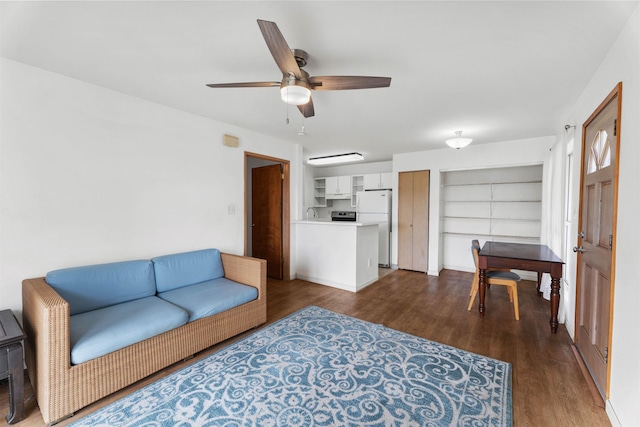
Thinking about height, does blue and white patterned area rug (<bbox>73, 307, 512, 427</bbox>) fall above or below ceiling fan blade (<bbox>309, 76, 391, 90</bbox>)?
below

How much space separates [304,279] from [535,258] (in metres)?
3.19

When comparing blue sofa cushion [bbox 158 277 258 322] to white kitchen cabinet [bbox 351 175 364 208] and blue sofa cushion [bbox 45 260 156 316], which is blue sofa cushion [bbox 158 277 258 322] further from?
white kitchen cabinet [bbox 351 175 364 208]

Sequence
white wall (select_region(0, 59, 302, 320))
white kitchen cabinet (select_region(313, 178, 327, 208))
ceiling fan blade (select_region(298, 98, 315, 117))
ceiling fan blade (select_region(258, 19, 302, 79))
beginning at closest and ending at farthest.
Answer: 1. ceiling fan blade (select_region(258, 19, 302, 79))
2. white wall (select_region(0, 59, 302, 320))
3. ceiling fan blade (select_region(298, 98, 315, 117))
4. white kitchen cabinet (select_region(313, 178, 327, 208))

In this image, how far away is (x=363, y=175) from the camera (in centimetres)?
637

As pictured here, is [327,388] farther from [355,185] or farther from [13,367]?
[355,185]

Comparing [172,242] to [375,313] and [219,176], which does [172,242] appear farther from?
[375,313]

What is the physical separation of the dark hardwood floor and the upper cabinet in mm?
2050

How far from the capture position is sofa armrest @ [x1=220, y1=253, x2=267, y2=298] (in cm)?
276

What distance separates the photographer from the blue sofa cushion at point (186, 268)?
264 centimetres

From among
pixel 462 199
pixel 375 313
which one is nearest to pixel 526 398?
pixel 375 313

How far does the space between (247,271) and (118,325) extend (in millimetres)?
1194

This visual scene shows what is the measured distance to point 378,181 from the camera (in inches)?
241

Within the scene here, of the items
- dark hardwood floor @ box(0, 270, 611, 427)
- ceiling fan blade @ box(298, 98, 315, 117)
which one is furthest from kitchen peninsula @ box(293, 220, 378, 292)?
ceiling fan blade @ box(298, 98, 315, 117)

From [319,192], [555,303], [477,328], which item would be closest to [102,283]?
[477,328]
